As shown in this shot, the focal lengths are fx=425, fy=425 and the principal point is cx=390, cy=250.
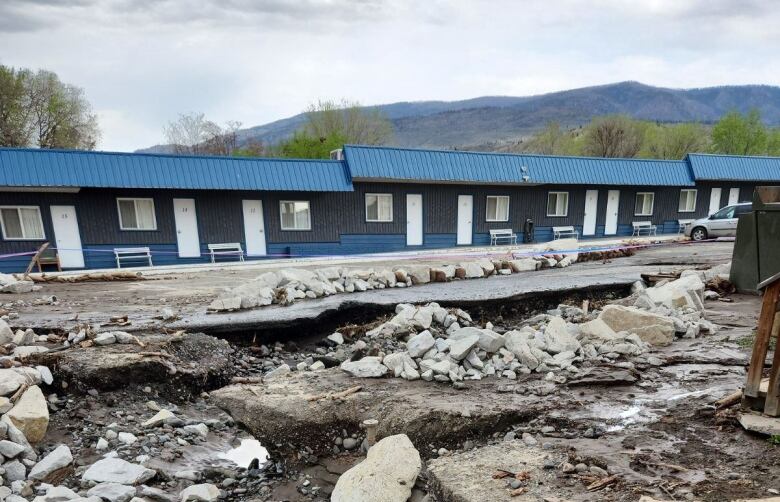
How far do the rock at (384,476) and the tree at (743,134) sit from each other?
46476 mm

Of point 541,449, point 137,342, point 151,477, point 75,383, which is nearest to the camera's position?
point 541,449

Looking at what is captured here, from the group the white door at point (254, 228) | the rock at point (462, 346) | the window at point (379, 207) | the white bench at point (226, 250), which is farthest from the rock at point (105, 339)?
the window at point (379, 207)

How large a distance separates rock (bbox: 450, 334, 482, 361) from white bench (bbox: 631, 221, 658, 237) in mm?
20865

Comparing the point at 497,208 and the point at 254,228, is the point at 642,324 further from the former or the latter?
the point at 497,208

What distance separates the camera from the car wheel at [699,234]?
64.4 ft

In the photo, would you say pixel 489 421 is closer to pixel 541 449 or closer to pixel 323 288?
pixel 541 449

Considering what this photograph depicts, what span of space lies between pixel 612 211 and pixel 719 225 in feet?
15.1

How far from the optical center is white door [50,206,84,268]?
14883mm

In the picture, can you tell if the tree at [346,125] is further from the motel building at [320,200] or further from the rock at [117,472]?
the rock at [117,472]

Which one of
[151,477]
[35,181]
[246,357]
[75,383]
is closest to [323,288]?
[246,357]

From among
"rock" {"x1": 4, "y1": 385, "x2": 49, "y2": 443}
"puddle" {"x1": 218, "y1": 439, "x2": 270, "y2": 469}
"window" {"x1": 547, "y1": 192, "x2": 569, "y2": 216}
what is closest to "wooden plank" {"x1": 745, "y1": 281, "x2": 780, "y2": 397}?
"puddle" {"x1": 218, "y1": 439, "x2": 270, "y2": 469}

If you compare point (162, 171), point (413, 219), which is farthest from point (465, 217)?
point (162, 171)

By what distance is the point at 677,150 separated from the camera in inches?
1553

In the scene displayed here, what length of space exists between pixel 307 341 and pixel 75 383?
3.56 metres
